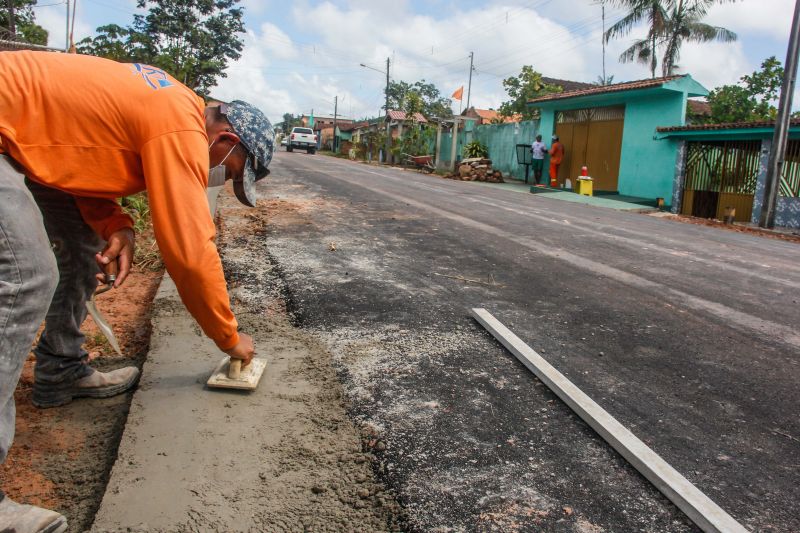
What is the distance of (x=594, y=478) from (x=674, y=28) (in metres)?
29.6

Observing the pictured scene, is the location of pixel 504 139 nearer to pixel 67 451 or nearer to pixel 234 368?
pixel 234 368

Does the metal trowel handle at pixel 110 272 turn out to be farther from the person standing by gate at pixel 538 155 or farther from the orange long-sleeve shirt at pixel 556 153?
the person standing by gate at pixel 538 155

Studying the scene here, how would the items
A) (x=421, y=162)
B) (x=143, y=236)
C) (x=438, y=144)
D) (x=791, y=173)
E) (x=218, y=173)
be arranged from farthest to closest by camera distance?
(x=421, y=162), (x=438, y=144), (x=791, y=173), (x=143, y=236), (x=218, y=173)

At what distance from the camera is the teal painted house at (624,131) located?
52.4 ft

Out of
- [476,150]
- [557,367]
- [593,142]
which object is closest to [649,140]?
[593,142]

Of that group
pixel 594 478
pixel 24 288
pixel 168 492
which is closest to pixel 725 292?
pixel 594 478

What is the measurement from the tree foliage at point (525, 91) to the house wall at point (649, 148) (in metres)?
9.80

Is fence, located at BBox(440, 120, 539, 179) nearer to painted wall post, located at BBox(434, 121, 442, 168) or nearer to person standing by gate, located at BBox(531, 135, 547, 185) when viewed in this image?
painted wall post, located at BBox(434, 121, 442, 168)

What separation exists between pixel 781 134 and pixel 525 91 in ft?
62.6

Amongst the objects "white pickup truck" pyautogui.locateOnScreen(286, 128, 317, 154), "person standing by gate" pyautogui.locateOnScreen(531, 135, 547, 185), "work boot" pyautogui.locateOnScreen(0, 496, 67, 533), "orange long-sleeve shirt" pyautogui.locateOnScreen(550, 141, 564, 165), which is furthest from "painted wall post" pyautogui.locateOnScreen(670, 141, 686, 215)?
"white pickup truck" pyautogui.locateOnScreen(286, 128, 317, 154)

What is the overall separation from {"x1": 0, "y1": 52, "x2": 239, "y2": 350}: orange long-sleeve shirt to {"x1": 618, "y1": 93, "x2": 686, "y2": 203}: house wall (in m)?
15.9

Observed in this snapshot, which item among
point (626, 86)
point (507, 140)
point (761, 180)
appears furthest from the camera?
point (507, 140)

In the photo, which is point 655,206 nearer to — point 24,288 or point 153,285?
point 153,285

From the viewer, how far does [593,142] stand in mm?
19062
